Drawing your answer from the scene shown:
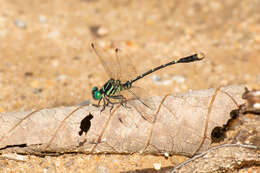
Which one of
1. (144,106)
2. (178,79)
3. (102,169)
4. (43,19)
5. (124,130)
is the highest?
(43,19)

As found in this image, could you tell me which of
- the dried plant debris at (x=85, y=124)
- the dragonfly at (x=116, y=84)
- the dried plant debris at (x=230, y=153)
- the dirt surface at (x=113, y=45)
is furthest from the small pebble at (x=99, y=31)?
the dried plant debris at (x=230, y=153)

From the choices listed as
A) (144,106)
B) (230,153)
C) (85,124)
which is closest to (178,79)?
(144,106)

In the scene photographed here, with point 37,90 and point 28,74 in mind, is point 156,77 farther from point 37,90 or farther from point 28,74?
point 28,74

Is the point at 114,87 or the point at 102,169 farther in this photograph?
the point at 114,87

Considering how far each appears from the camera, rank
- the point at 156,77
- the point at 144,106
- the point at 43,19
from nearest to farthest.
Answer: the point at 144,106, the point at 156,77, the point at 43,19

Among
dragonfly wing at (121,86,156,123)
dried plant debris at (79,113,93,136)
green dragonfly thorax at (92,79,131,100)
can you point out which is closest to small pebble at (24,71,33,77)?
green dragonfly thorax at (92,79,131,100)

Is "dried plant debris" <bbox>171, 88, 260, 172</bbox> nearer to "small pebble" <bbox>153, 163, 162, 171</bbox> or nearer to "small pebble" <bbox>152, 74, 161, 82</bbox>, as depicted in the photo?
"small pebble" <bbox>153, 163, 162, 171</bbox>

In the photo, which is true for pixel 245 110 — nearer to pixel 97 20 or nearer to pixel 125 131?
pixel 125 131
